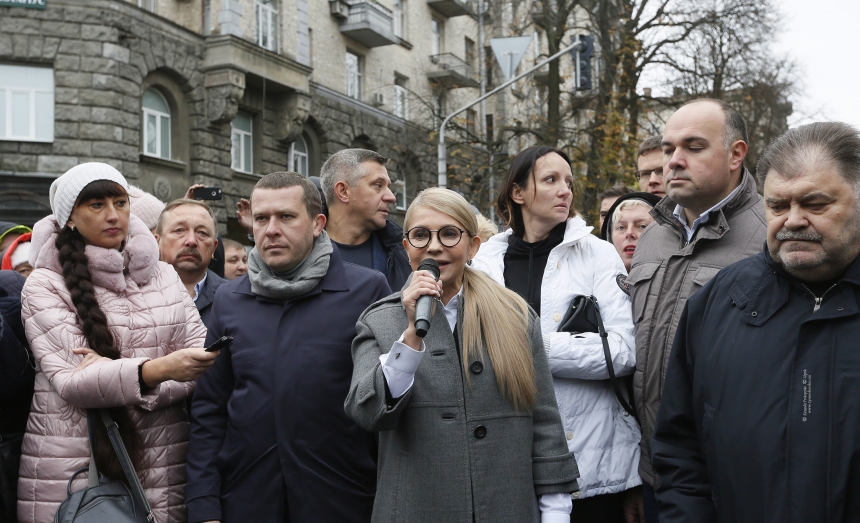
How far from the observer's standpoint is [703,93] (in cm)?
1823

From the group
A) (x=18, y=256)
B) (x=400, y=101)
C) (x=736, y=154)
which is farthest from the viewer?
(x=400, y=101)

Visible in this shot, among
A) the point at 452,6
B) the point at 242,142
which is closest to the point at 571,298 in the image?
the point at 242,142

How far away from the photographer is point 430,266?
2.74 metres

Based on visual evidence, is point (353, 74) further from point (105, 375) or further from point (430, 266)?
point (430, 266)

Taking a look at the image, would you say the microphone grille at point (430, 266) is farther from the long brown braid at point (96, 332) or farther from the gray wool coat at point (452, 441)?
the long brown braid at point (96, 332)

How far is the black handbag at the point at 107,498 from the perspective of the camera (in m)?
2.86

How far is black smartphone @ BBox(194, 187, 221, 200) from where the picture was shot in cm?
595

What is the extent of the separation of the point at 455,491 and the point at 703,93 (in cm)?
1742

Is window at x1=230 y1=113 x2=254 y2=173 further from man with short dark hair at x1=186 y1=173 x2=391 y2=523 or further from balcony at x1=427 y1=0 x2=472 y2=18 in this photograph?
man with short dark hair at x1=186 y1=173 x2=391 y2=523

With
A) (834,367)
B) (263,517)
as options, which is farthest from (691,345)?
(263,517)

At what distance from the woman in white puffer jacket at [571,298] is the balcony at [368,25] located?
2078 cm

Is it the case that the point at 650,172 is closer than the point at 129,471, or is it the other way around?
the point at 129,471

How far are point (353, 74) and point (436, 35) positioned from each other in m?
6.41

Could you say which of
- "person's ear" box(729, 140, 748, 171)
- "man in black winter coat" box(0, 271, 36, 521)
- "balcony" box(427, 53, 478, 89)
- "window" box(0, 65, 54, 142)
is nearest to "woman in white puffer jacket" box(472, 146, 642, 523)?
"person's ear" box(729, 140, 748, 171)
